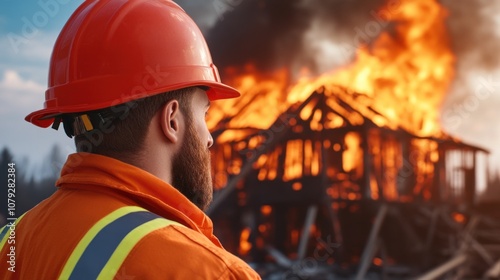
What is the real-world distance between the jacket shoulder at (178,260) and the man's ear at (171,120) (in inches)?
12.9

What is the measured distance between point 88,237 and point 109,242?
64 mm

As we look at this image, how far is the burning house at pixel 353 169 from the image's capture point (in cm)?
1284

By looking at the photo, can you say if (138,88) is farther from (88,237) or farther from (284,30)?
(284,30)

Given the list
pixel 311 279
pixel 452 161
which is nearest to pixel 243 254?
pixel 311 279

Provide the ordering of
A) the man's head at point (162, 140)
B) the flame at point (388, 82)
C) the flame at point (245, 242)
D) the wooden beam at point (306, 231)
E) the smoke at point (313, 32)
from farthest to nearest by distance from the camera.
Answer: the smoke at point (313, 32) < the flame at point (245, 242) < the flame at point (388, 82) < the wooden beam at point (306, 231) < the man's head at point (162, 140)

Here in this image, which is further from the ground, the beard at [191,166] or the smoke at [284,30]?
the smoke at [284,30]

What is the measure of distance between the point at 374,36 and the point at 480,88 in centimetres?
254

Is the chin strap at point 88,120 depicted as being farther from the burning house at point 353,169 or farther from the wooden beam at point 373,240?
the wooden beam at point 373,240

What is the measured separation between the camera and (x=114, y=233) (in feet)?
4.39

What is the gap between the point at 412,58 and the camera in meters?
14.9

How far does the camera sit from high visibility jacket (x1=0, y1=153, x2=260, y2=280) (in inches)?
49.5

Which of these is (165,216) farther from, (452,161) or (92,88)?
(452,161)

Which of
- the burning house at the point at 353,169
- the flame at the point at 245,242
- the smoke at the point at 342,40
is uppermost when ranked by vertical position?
the smoke at the point at 342,40

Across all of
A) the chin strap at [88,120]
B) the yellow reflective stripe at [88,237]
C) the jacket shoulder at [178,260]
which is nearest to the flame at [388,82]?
the chin strap at [88,120]
